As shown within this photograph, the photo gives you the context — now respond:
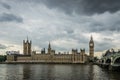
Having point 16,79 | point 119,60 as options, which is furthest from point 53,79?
point 119,60

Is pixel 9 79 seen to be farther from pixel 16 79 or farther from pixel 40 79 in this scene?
pixel 40 79

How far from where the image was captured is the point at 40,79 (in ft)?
166

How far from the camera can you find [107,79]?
173 ft

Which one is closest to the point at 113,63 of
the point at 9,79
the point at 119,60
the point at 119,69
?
the point at 119,69

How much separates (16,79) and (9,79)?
4.98 ft

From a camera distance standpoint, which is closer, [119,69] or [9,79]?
[9,79]

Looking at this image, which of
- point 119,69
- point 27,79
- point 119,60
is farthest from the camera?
point 119,60

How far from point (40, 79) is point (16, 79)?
4.72 meters

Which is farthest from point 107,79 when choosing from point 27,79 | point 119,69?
point 119,69

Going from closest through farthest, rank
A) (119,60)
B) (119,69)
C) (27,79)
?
(27,79) < (119,69) < (119,60)

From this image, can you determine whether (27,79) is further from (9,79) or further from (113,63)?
(113,63)

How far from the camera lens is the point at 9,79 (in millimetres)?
50781

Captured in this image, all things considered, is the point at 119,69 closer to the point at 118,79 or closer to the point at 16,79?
the point at 118,79

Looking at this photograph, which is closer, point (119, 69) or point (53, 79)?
point (53, 79)
